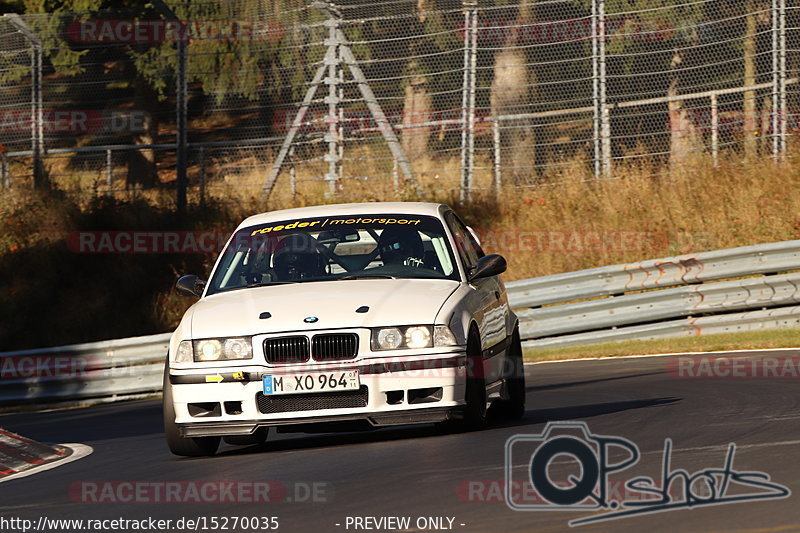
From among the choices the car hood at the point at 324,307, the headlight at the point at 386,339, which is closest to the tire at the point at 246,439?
the car hood at the point at 324,307

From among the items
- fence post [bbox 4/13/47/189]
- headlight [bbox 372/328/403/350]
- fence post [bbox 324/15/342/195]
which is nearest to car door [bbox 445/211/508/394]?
headlight [bbox 372/328/403/350]

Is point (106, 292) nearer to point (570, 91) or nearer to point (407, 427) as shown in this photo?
point (570, 91)

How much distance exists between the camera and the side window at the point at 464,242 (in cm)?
1086

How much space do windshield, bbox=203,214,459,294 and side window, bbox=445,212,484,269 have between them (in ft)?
0.76

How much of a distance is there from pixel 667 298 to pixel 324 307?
32.4ft

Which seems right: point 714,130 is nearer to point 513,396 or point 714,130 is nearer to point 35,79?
point 35,79

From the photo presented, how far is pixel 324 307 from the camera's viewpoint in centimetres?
927

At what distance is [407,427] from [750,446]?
10.2 feet

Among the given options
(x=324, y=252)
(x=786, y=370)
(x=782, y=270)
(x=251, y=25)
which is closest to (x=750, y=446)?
(x=324, y=252)

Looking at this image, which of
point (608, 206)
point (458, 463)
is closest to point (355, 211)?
point (458, 463)

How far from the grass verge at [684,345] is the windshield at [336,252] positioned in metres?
7.25

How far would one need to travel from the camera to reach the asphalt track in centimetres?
645

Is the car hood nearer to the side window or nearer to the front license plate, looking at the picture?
the front license plate

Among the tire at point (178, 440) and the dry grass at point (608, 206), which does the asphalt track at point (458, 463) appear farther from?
the dry grass at point (608, 206)
